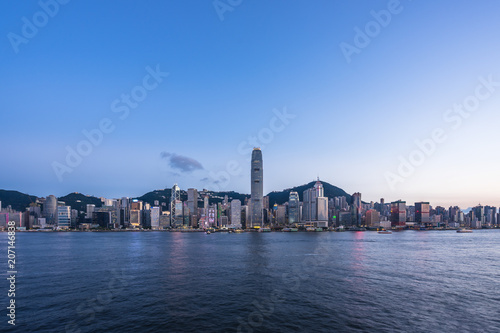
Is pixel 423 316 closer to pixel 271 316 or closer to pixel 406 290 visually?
pixel 406 290

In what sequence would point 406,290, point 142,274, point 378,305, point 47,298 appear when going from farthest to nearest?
point 142,274 → point 406,290 → point 47,298 → point 378,305

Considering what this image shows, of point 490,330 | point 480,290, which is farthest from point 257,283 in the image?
point 480,290

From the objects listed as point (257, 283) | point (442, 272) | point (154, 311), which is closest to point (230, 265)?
point (257, 283)

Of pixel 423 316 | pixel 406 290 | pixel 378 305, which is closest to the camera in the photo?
pixel 423 316

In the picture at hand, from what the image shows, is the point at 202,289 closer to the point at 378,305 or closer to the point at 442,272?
the point at 378,305

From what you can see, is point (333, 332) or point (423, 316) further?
point (423, 316)

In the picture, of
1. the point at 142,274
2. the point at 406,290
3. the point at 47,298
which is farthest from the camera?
the point at 142,274

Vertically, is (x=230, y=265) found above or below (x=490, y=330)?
below

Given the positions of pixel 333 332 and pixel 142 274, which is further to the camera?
pixel 142 274

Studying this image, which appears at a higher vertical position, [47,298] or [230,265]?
[47,298]
